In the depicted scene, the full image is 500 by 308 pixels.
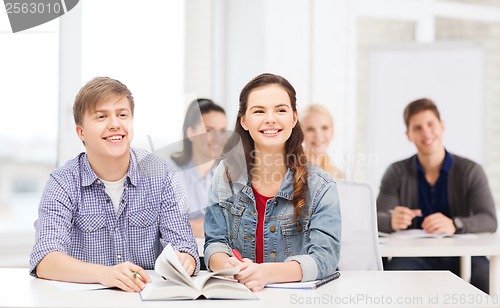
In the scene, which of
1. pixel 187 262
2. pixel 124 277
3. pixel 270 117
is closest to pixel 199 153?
pixel 270 117

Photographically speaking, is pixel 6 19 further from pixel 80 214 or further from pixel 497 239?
pixel 497 239

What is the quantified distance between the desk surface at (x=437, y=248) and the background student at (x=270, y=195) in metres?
0.82

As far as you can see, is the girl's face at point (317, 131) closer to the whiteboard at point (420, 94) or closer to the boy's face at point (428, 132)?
the boy's face at point (428, 132)

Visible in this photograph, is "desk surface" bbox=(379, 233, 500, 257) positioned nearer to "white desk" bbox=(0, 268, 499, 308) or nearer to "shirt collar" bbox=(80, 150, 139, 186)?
"white desk" bbox=(0, 268, 499, 308)

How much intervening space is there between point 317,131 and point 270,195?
6.04 feet

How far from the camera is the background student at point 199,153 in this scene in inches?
125

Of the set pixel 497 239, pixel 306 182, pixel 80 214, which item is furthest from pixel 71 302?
pixel 497 239

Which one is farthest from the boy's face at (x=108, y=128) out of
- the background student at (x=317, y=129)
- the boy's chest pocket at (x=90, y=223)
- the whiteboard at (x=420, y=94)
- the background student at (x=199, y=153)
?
the whiteboard at (x=420, y=94)

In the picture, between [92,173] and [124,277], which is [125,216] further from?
[124,277]

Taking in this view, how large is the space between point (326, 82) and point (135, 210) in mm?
3278

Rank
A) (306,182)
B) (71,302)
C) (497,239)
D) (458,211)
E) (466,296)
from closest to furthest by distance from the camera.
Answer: (71,302) < (466,296) < (306,182) < (497,239) < (458,211)

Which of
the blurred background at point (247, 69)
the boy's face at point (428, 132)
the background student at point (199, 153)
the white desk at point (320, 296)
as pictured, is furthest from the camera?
the blurred background at point (247, 69)

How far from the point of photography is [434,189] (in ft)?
11.7

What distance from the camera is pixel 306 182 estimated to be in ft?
6.84
